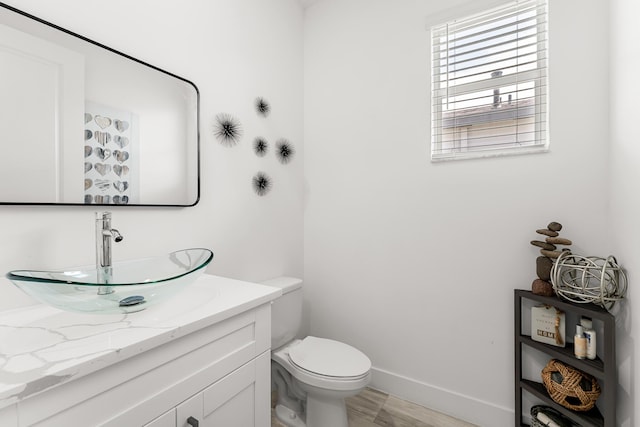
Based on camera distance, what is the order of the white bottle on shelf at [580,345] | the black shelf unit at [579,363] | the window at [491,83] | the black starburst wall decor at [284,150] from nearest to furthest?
the black shelf unit at [579,363]
the white bottle on shelf at [580,345]
the window at [491,83]
the black starburst wall decor at [284,150]

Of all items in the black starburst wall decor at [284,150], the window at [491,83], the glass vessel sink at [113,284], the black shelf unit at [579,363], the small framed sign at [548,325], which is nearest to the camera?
the glass vessel sink at [113,284]

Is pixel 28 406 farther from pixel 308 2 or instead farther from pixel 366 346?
pixel 308 2

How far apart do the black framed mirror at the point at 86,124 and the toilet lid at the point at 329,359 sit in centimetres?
96

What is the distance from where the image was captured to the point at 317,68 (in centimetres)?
219

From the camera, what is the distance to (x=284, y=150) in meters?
2.05

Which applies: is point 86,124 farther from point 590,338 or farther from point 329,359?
point 590,338

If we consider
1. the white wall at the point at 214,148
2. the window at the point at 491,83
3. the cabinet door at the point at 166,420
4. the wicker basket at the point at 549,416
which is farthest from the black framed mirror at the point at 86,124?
the wicker basket at the point at 549,416

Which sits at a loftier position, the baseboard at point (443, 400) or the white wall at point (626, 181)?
the white wall at point (626, 181)

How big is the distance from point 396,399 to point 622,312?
125 cm

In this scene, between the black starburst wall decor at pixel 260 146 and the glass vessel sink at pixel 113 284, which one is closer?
the glass vessel sink at pixel 113 284

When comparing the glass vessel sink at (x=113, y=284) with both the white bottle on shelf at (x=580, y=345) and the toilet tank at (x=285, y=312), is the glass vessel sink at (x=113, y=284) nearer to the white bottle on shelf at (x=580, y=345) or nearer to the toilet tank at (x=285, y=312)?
the toilet tank at (x=285, y=312)

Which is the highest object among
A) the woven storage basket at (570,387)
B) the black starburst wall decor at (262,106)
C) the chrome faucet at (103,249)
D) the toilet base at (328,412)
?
the black starburst wall decor at (262,106)

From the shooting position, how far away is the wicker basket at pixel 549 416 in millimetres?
1387

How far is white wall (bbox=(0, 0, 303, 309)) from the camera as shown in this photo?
1.06 meters
